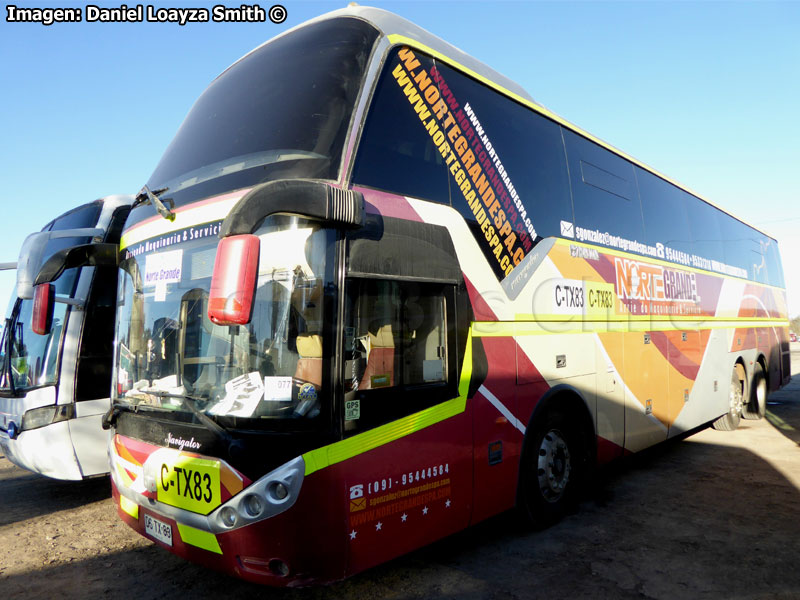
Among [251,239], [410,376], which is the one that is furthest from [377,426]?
[251,239]

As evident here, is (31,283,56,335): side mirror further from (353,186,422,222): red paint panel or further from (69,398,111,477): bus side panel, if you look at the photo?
→ (353,186,422,222): red paint panel

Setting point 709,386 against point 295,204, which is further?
Answer: point 709,386

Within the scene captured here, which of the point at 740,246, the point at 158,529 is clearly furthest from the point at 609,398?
the point at 740,246

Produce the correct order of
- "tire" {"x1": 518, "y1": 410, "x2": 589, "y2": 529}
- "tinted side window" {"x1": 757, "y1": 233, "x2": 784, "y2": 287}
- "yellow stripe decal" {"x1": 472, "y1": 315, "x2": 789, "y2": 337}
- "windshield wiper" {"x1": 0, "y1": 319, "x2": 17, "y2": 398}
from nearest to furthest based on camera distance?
"yellow stripe decal" {"x1": 472, "y1": 315, "x2": 789, "y2": 337} → "tire" {"x1": 518, "y1": 410, "x2": 589, "y2": 529} → "windshield wiper" {"x1": 0, "y1": 319, "x2": 17, "y2": 398} → "tinted side window" {"x1": 757, "y1": 233, "x2": 784, "y2": 287}

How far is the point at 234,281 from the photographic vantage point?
2773 millimetres

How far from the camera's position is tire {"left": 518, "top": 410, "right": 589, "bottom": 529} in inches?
193

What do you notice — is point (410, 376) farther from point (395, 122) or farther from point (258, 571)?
point (395, 122)

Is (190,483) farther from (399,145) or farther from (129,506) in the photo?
(399,145)

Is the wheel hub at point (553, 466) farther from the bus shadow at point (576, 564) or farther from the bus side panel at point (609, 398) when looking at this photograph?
the bus side panel at point (609, 398)

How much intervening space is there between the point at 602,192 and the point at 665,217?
191cm

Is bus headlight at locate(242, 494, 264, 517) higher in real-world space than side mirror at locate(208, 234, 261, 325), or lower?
lower

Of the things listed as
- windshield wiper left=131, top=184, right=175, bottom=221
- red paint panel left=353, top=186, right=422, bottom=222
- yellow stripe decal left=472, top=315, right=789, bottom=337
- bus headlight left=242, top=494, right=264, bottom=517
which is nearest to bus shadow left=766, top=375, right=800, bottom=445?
yellow stripe decal left=472, top=315, right=789, bottom=337

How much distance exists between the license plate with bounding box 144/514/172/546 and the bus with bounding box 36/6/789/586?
0.02 m

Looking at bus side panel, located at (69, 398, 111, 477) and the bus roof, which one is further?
bus side panel, located at (69, 398, 111, 477)
